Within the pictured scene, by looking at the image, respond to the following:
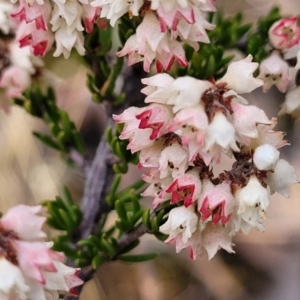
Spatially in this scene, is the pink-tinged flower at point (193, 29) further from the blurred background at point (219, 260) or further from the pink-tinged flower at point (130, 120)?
the blurred background at point (219, 260)

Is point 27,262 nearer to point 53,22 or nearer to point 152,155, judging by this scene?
point 152,155

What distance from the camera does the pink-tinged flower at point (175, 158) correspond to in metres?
0.51

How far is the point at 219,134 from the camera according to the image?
18.8 inches

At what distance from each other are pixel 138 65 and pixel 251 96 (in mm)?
714

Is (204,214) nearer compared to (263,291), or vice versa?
(204,214)

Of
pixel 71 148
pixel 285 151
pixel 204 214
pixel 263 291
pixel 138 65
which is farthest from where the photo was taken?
pixel 285 151

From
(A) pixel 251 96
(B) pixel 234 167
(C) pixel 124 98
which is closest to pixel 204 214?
(B) pixel 234 167

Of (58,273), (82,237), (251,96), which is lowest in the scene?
(251,96)

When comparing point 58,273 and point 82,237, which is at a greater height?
point 58,273

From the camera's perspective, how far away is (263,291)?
1261mm

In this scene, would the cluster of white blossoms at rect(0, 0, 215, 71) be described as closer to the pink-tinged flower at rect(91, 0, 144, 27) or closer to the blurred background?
the pink-tinged flower at rect(91, 0, 144, 27)

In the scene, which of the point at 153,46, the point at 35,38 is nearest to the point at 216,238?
the point at 153,46

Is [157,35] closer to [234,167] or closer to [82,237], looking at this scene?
[234,167]

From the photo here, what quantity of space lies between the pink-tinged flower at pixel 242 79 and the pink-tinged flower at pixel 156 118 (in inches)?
2.7
